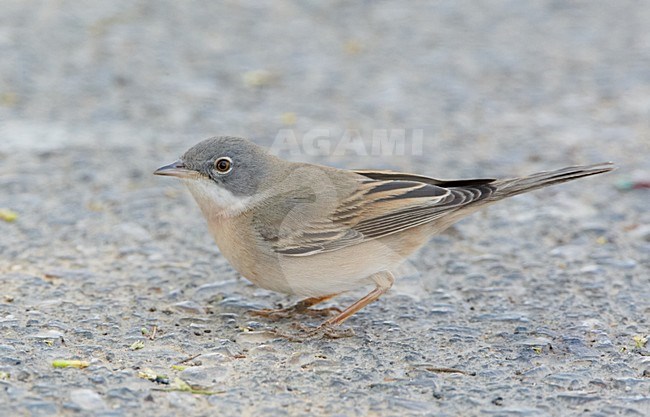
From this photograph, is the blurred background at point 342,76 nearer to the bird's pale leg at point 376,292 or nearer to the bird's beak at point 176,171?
the bird's beak at point 176,171

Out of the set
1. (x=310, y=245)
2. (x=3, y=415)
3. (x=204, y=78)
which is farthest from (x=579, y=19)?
(x=3, y=415)

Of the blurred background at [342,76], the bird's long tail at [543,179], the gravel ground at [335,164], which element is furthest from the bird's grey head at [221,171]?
the blurred background at [342,76]

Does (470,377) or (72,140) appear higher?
(72,140)

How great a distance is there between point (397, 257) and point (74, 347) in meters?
2.11

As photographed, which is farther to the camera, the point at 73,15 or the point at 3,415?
the point at 73,15

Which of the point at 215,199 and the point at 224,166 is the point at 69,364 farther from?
the point at 224,166

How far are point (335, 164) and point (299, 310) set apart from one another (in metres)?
2.76

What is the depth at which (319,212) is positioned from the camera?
6027 mm

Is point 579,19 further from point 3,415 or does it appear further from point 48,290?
point 3,415

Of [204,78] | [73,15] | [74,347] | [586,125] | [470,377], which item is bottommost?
[470,377]

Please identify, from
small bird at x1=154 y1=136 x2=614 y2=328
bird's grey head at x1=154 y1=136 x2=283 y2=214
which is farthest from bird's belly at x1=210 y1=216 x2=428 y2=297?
bird's grey head at x1=154 y1=136 x2=283 y2=214

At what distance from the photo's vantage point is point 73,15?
11.0 meters

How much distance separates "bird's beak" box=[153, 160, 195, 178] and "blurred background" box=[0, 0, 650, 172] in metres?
2.40

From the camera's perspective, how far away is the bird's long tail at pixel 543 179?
5.89 meters
